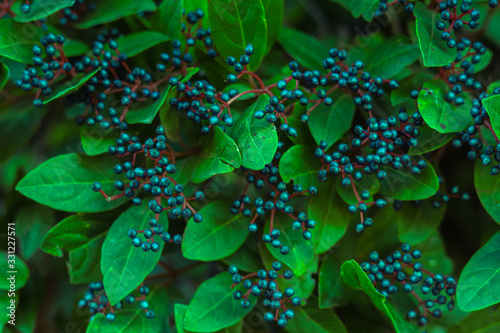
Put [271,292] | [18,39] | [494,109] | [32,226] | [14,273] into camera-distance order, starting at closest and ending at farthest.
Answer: [494,109] < [271,292] < [18,39] < [14,273] < [32,226]

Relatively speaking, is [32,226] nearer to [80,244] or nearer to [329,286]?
[80,244]

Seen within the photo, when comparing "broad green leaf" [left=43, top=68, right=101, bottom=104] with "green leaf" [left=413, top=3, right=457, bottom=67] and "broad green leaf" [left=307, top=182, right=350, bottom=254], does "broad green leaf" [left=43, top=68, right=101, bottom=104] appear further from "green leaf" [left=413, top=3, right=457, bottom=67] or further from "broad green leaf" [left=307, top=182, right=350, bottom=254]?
"green leaf" [left=413, top=3, right=457, bottom=67]

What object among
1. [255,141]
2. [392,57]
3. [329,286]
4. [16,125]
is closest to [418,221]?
[329,286]

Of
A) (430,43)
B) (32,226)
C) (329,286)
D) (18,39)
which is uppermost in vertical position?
(430,43)

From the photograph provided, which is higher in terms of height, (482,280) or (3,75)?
(3,75)

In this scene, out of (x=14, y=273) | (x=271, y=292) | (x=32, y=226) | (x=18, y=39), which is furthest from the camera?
(x=32, y=226)

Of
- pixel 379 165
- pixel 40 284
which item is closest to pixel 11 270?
pixel 40 284

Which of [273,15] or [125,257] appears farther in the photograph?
[273,15]

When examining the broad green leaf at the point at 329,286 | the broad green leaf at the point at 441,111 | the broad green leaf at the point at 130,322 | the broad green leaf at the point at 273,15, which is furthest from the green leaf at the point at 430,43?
the broad green leaf at the point at 130,322
